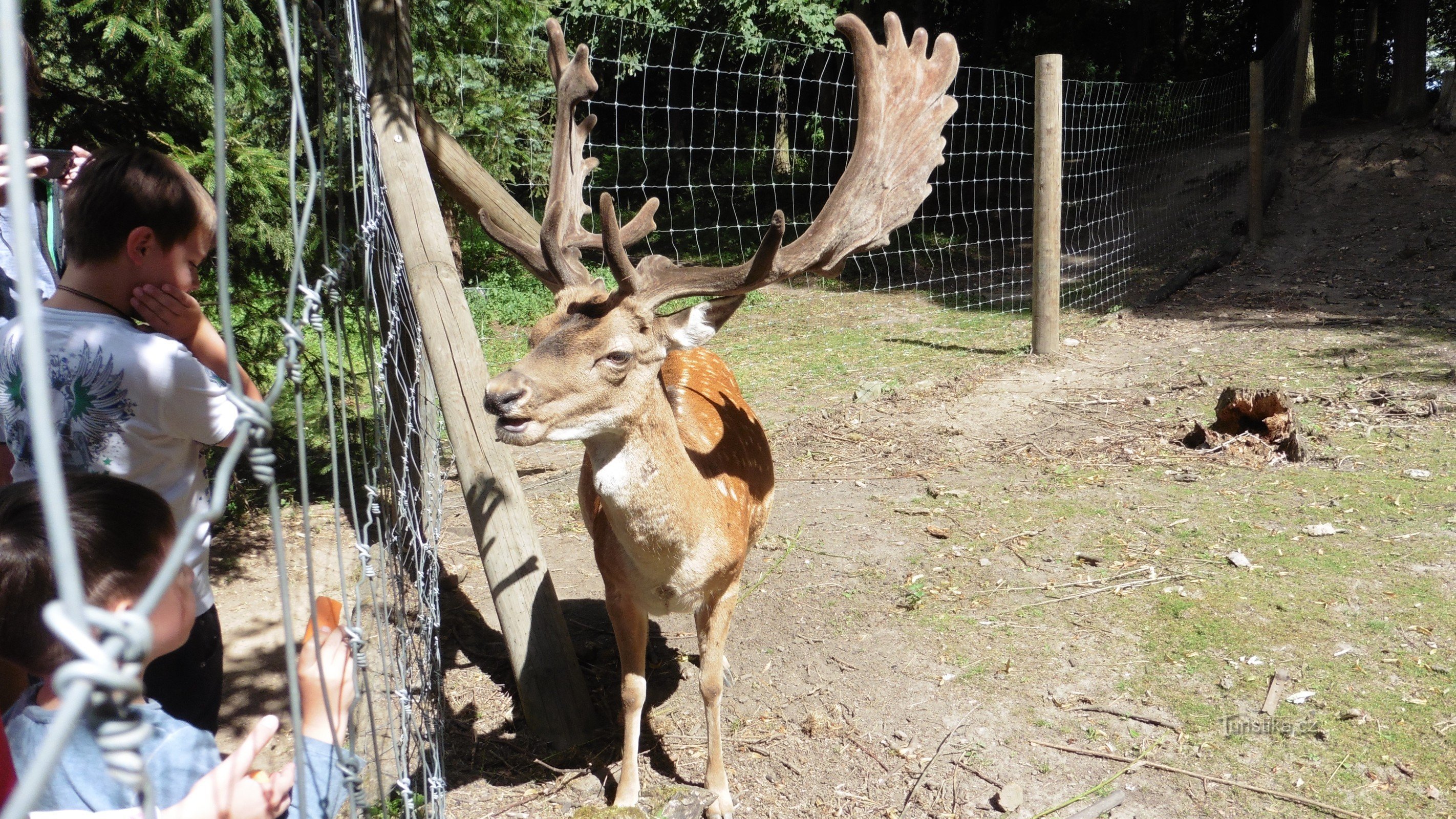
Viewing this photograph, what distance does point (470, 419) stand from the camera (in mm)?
3303

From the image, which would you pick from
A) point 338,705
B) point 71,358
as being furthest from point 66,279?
point 338,705

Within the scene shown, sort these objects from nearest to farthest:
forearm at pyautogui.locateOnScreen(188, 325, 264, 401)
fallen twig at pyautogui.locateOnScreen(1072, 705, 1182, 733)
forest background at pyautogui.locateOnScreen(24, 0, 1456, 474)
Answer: forearm at pyautogui.locateOnScreen(188, 325, 264, 401), fallen twig at pyautogui.locateOnScreen(1072, 705, 1182, 733), forest background at pyautogui.locateOnScreen(24, 0, 1456, 474)

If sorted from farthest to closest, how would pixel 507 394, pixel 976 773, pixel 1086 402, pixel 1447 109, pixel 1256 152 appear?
pixel 1447 109
pixel 1256 152
pixel 1086 402
pixel 976 773
pixel 507 394

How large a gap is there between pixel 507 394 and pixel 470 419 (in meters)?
0.65

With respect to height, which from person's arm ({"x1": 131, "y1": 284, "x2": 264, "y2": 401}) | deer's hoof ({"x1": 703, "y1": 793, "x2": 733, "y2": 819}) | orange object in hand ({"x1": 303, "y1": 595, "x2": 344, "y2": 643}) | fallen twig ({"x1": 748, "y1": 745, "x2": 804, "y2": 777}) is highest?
person's arm ({"x1": 131, "y1": 284, "x2": 264, "y2": 401})

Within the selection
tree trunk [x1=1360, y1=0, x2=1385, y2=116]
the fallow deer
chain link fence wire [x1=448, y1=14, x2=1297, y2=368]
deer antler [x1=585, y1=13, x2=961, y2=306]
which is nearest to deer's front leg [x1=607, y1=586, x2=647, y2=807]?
the fallow deer

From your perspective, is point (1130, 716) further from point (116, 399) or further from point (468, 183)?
point (116, 399)

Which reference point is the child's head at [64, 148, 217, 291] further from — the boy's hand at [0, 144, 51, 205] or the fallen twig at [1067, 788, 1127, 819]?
the fallen twig at [1067, 788, 1127, 819]

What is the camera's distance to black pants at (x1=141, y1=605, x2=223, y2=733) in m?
2.17

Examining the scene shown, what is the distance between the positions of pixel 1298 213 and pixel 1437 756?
10603mm

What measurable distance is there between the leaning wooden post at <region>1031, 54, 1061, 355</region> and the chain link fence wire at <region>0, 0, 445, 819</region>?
496 centimetres

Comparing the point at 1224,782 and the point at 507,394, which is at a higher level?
the point at 507,394

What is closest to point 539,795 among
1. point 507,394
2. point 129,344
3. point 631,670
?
point 631,670

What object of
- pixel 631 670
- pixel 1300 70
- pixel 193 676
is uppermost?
pixel 1300 70
